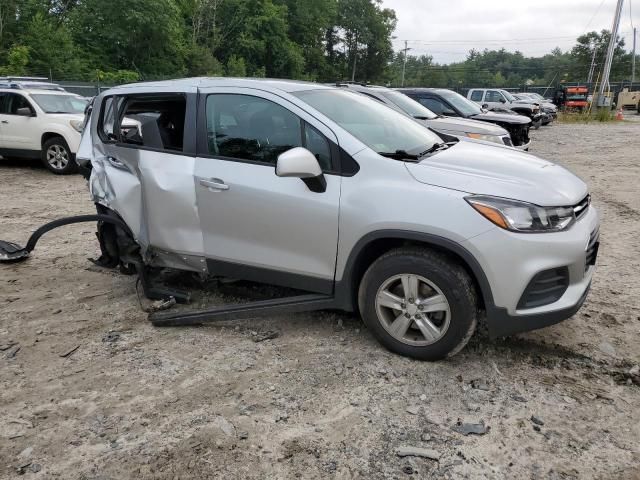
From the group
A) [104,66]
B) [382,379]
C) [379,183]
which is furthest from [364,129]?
[104,66]

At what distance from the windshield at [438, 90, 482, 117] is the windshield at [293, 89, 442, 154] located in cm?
785

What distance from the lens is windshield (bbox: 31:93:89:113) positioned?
10492mm

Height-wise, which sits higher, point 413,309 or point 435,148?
point 435,148

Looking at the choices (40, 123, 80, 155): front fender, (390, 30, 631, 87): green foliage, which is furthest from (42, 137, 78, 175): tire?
(390, 30, 631, 87): green foliage

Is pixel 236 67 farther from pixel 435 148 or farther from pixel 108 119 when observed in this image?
pixel 435 148

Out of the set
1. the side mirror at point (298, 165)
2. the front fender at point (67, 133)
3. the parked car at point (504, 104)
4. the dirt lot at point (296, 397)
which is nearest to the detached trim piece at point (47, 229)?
the dirt lot at point (296, 397)

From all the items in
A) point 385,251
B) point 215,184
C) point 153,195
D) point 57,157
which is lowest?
point 57,157

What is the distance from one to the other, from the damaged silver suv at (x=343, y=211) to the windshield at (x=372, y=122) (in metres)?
0.02

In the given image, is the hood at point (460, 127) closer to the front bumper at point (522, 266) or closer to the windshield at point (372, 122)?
the windshield at point (372, 122)

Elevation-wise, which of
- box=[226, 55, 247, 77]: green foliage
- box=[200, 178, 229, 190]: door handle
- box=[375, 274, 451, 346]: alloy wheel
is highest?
box=[226, 55, 247, 77]: green foliage

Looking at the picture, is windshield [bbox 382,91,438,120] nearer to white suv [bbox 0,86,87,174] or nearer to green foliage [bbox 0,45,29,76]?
white suv [bbox 0,86,87,174]

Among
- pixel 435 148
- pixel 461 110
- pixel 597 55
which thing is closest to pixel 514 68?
pixel 597 55

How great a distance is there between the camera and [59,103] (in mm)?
10781

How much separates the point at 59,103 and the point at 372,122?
9.16 m
